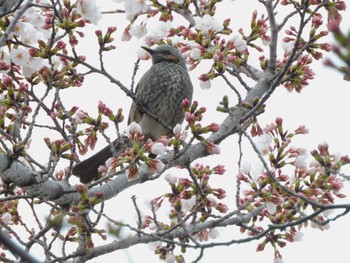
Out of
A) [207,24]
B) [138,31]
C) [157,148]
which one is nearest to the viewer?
[157,148]

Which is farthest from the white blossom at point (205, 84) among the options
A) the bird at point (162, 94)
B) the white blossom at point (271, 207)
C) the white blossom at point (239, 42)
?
the bird at point (162, 94)

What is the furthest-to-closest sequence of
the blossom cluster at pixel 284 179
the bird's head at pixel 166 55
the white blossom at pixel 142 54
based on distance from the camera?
1. the bird's head at pixel 166 55
2. the white blossom at pixel 142 54
3. the blossom cluster at pixel 284 179

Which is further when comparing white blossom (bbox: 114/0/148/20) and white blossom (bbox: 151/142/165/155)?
white blossom (bbox: 114/0/148/20)

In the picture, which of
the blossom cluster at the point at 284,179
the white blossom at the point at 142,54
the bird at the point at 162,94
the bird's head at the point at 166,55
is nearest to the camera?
the blossom cluster at the point at 284,179

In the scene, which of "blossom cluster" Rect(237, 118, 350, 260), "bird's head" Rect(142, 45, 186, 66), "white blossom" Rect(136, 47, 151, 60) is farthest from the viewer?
"bird's head" Rect(142, 45, 186, 66)

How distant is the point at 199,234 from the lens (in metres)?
3.86

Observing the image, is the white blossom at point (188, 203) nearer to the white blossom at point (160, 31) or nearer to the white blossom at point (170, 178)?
the white blossom at point (170, 178)

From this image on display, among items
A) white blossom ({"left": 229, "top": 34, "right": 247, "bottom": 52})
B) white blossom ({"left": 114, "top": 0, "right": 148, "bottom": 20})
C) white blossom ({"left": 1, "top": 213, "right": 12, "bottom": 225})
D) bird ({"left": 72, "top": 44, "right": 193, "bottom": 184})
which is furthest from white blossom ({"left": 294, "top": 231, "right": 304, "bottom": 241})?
bird ({"left": 72, "top": 44, "right": 193, "bottom": 184})

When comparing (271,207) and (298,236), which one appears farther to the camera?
(298,236)

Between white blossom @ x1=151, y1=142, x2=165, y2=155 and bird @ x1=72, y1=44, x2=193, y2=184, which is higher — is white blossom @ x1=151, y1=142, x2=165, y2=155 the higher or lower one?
the lower one

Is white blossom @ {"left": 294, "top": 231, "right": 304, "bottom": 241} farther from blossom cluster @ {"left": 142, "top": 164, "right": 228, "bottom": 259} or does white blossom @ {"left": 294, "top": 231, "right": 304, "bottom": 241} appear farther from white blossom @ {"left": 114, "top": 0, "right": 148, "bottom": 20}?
white blossom @ {"left": 114, "top": 0, "right": 148, "bottom": 20}

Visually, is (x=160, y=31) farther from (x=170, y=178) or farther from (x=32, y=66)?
(x=170, y=178)

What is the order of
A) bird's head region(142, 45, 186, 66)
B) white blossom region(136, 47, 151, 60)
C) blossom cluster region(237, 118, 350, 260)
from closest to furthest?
blossom cluster region(237, 118, 350, 260) → white blossom region(136, 47, 151, 60) → bird's head region(142, 45, 186, 66)

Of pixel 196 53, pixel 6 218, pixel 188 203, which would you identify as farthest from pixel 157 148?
pixel 6 218
